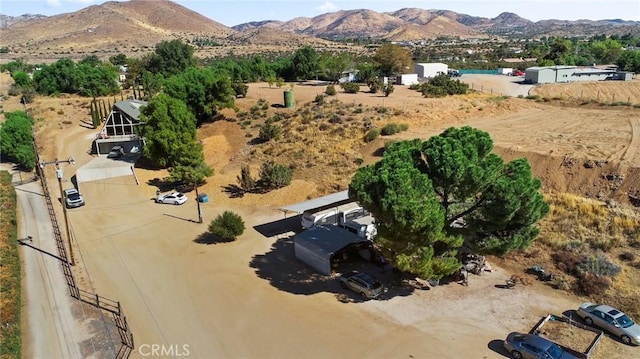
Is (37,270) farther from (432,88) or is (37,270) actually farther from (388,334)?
(432,88)

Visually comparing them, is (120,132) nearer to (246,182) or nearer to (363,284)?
(246,182)

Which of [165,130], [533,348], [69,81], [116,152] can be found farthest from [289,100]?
[69,81]

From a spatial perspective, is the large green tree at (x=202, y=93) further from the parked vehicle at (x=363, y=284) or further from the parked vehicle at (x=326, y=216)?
the parked vehicle at (x=363, y=284)

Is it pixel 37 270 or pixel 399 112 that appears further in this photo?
pixel 399 112

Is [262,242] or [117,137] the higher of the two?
[117,137]

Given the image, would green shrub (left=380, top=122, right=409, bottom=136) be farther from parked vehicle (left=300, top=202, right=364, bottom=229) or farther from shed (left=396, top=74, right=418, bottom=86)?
shed (left=396, top=74, right=418, bottom=86)

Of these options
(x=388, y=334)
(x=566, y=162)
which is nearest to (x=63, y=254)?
(x=388, y=334)
